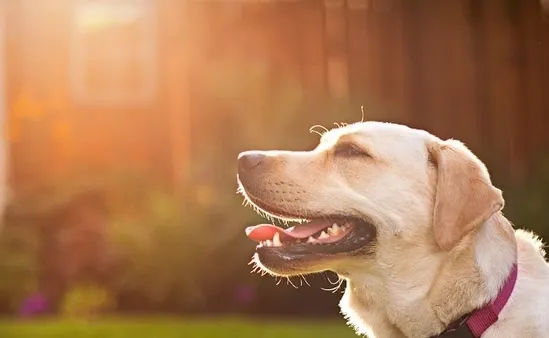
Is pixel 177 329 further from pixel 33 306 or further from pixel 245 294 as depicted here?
pixel 33 306

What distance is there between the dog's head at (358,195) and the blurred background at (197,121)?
13.4 ft

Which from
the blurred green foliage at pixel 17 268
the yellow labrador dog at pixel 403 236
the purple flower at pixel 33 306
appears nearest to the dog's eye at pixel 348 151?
the yellow labrador dog at pixel 403 236

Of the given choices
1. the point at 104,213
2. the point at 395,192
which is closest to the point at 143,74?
the point at 104,213

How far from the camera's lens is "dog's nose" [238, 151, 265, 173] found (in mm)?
4477

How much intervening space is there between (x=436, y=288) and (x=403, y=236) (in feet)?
A: 0.79

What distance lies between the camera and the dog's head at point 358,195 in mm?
4309

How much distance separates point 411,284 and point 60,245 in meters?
6.39

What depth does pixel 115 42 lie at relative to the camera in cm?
1311

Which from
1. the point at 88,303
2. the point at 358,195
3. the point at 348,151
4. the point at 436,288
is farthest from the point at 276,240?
the point at 88,303

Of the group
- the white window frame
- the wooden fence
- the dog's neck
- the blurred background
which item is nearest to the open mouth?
Answer: the dog's neck

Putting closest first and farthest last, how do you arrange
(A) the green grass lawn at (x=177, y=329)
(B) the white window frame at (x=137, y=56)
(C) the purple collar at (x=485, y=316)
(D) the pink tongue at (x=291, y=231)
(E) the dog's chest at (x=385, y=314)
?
(C) the purple collar at (x=485, y=316)
(E) the dog's chest at (x=385, y=314)
(D) the pink tongue at (x=291, y=231)
(A) the green grass lawn at (x=177, y=329)
(B) the white window frame at (x=137, y=56)

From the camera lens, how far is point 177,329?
8.71 m

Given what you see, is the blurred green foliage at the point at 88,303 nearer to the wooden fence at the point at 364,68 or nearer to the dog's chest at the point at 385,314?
the wooden fence at the point at 364,68

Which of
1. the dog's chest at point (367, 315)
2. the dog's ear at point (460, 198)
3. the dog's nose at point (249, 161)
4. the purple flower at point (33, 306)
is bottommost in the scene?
the purple flower at point (33, 306)
